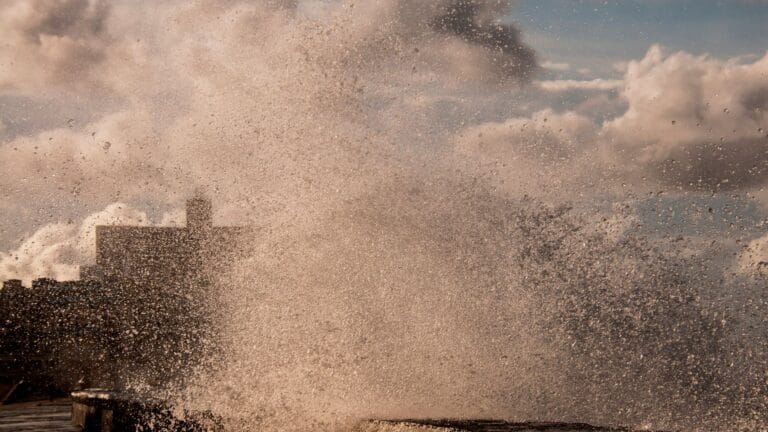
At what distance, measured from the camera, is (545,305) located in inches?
423

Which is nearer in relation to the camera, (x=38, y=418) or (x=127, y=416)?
(x=127, y=416)

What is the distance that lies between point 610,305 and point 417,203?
2.52 metres

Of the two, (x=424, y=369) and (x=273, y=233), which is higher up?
(x=273, y=233)

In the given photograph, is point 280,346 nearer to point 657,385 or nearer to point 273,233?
point 273,233

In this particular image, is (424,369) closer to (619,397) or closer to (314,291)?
(314,291)

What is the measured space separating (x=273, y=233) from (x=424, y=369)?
2.83 metres

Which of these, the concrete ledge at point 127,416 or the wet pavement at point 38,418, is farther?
the wet pavement at point 38,418

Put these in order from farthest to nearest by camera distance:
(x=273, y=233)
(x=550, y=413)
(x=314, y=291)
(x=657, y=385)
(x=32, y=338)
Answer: (x=32, y=338)
(x=657, y=385)
(x=273, y=233)
(x=314, y=291)
(x=550, y=413)

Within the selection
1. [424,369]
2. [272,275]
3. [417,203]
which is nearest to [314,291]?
[272,275]

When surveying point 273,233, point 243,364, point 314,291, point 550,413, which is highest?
point 273,233

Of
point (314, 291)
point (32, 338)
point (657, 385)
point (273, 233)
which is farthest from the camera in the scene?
point (32, 338)

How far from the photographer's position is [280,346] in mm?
8820

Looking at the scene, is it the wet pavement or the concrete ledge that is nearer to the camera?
the concrete ledge

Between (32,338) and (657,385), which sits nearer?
(657,385)
